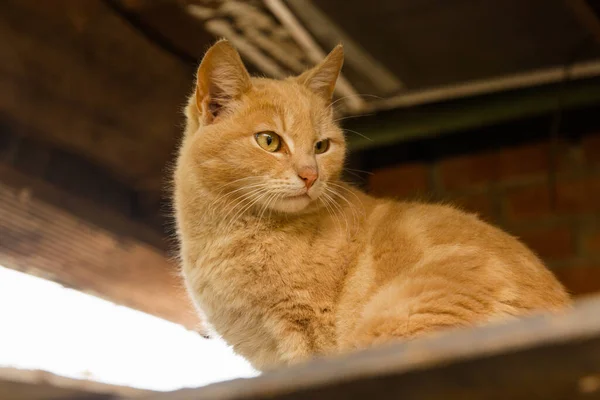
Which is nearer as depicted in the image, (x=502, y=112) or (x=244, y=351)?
(x=244, y=351)

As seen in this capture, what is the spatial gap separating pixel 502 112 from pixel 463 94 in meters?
0.19

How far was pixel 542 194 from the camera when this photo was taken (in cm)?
318

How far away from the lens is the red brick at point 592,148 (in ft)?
10.3

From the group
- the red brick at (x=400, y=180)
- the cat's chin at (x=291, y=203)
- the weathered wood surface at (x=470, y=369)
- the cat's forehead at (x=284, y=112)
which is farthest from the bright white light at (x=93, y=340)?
the weathered wood surface at (x=470, y=369)

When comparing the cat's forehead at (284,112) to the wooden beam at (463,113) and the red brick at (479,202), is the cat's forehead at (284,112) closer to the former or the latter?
the wooden beam at (463,113)

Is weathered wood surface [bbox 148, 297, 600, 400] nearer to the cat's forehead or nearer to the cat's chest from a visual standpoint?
the cat's chest

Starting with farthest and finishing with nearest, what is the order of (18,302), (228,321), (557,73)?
(557,73), (18,302), (228,321)

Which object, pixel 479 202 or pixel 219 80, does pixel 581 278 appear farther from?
pixel 219 80

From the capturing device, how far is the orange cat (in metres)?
1.48

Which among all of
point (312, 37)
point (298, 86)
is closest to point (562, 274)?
point (312, 37)

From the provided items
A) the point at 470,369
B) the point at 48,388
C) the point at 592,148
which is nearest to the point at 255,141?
the point at 48,388

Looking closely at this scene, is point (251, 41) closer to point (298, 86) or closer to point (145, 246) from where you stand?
point (298, 86)

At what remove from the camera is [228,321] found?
1.69 meters

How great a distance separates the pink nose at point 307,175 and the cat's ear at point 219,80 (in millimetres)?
310
